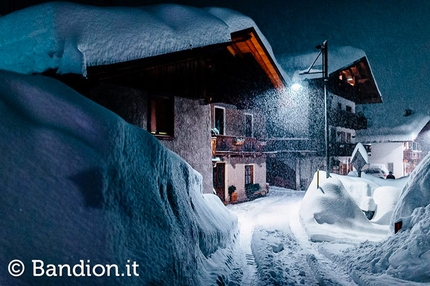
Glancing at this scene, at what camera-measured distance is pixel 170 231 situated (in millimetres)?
4688

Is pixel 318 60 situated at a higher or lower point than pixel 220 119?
higher

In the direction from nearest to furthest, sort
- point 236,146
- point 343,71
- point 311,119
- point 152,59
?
point 152,59, point 236,146, point 311,119, point 343,71

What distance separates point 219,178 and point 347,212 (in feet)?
30.3

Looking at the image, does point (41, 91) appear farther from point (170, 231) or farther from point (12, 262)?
point (170, 231)

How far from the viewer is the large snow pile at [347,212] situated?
1030 cm

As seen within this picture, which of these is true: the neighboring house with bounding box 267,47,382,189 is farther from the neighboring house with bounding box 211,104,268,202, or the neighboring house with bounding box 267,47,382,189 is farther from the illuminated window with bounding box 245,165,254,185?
the illuminated window with bounding box 245,165,254,185

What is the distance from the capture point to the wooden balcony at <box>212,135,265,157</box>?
17869mm

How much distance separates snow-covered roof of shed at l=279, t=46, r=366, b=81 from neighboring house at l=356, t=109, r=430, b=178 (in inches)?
523

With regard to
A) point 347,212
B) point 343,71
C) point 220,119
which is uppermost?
point 343,71

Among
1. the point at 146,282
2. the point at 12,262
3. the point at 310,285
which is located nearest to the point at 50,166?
the point at 12,262

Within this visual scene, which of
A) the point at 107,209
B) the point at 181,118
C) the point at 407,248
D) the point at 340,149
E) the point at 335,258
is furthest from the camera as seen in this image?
the point at 340,149

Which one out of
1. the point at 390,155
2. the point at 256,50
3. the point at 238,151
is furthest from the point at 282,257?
the point at 390,155

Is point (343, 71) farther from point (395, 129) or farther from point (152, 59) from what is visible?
point (152, 59)

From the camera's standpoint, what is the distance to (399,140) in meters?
35.8
